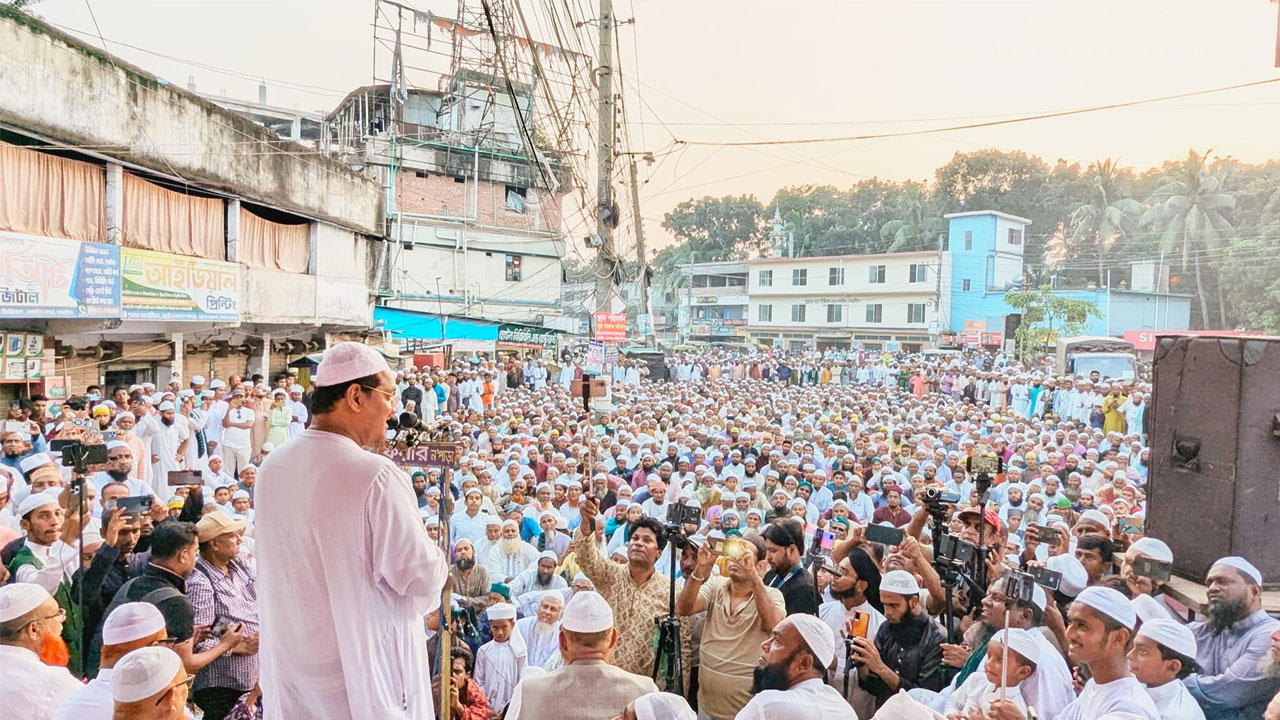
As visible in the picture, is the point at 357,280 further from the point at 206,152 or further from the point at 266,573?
the point at 266,573

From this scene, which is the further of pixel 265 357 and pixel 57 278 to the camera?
pixel 265 357

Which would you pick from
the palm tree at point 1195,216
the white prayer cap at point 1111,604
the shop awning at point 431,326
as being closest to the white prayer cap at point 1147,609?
the white prayer cap at point 1111,604

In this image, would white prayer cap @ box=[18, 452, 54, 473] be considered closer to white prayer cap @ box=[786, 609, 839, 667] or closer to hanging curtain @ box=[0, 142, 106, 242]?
hanging curtain @ box=[0, 142, 106, 242]

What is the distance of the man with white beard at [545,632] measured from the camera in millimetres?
4934

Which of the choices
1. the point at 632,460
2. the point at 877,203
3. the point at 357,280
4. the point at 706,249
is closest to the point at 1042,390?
the point at 632,460

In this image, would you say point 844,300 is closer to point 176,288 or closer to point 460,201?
point 460,201

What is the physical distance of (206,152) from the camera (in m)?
12.3

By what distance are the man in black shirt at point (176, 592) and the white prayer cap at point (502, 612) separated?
4.98 feet

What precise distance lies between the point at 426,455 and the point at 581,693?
0.92 m

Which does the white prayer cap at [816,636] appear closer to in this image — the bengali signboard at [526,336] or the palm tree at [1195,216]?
the bengali signboard at [526,336]

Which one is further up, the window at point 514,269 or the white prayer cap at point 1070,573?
the window at point 514,269

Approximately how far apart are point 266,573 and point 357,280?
56.8ft

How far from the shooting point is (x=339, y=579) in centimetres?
179

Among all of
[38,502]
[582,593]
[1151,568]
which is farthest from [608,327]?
[582,593]
